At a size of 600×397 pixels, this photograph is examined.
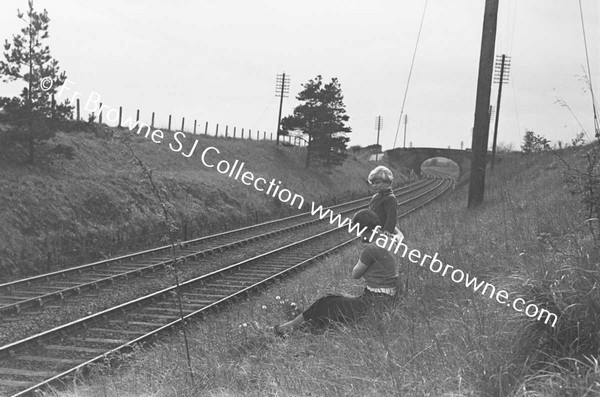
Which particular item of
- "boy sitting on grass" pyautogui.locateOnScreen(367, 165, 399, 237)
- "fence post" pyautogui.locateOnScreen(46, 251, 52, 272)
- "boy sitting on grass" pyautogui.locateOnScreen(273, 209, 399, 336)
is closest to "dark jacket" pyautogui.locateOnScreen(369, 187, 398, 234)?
"boy sitting on grass" pyautogui.locateOnScreen(367, 165, 399, 237)

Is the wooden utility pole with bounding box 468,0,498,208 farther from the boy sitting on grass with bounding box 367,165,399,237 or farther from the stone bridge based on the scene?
the stone bridge

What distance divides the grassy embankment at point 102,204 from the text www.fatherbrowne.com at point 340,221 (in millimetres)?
871

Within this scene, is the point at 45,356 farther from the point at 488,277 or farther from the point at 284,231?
the point at 284,231

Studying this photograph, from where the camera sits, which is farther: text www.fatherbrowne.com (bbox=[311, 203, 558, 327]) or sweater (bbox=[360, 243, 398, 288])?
sweater (bbox=[360, 243, 398, 288])

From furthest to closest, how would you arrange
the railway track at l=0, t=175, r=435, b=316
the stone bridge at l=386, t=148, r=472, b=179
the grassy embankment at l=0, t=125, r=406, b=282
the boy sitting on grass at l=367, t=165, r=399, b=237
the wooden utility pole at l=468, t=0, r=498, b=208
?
the stone bridge at l=386, t=148, r=472, b=179 → the grassy embankment at l=0, t=125, r=406, b=282 → the wooden utility pole at l=468, t=0, r=498, b=208 → the railway track at l=0, t=175, r=435, b=316 → the boy sitting on grass at l=367, t=165, r=399, b=237

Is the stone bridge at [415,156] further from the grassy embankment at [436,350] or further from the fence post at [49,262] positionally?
the grassy embankment at [436,350]

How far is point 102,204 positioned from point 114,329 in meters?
11.2

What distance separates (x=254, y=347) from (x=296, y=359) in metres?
1.00

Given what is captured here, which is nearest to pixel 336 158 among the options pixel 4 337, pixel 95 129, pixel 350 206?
pixel 350 206

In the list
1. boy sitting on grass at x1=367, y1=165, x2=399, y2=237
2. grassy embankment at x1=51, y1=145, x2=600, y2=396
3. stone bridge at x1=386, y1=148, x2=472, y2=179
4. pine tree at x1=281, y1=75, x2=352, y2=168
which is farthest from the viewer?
stone bridge at x1=386, y1=148, x2=472, y2=179

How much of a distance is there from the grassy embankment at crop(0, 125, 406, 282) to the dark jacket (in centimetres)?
394

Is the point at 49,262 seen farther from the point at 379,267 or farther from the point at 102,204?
the point at 379,267

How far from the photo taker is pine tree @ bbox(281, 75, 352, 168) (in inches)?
1692

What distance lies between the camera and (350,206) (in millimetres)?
31469
